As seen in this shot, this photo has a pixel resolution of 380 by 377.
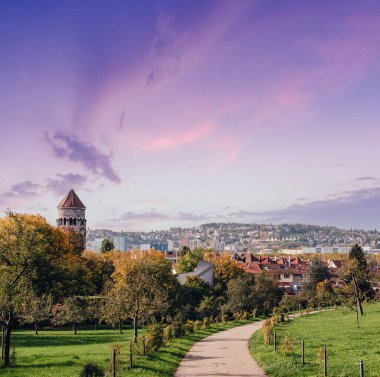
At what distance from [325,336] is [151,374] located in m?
18.4

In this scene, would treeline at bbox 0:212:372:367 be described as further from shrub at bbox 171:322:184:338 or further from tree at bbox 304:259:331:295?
tree at bbox 304:259:331:295

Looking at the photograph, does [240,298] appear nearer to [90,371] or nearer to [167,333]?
[167,333]

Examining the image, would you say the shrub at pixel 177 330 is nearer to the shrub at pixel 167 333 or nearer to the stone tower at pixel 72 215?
the shrub at pixel 167 333

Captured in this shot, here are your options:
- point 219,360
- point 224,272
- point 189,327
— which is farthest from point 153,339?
point 224,272

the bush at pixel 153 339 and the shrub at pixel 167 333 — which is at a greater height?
the bush at pixel 153 339

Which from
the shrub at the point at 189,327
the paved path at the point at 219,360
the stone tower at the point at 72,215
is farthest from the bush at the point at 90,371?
the stone tower at the point at 72,215

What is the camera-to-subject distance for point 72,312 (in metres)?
45.7

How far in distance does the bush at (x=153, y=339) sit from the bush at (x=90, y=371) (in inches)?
311

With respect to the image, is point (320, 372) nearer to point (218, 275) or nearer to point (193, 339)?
point (193, 339)

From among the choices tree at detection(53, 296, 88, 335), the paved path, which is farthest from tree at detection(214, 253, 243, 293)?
the paved path

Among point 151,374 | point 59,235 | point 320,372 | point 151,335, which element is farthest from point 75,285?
point 320,372

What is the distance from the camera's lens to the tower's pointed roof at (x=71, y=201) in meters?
115

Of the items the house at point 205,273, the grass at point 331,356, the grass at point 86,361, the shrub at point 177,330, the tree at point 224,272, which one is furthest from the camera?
the tree at point 224,272

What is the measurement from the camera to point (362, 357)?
2384cm
